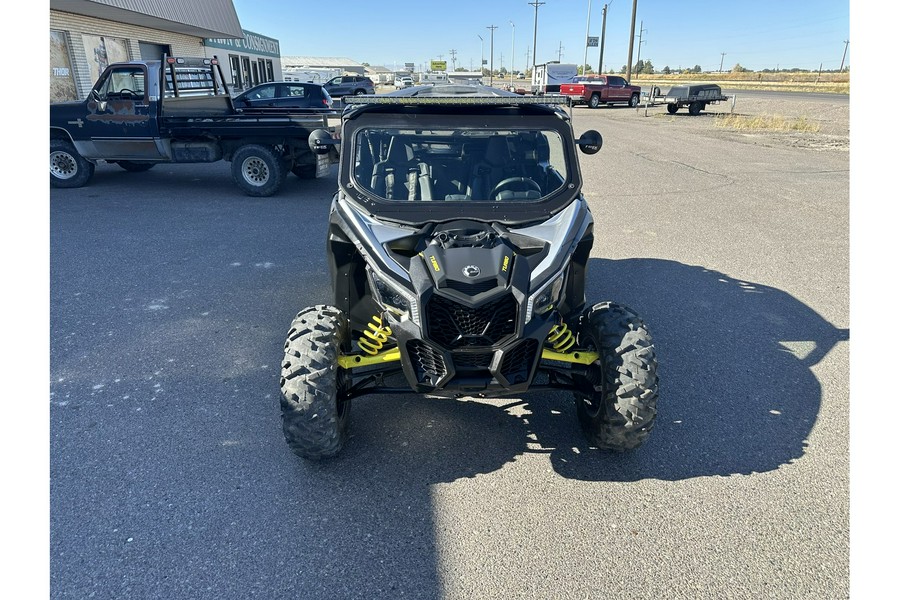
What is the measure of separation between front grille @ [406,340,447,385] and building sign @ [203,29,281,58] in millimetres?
31068

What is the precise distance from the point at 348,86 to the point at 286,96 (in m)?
15.3

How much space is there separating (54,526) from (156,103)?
28.8 feet

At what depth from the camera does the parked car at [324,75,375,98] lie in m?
30.8

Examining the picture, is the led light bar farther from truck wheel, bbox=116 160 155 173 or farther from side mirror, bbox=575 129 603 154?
truck wheel, bbox=116 160 155 173

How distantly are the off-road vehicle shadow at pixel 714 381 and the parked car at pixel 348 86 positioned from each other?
27.3 meters

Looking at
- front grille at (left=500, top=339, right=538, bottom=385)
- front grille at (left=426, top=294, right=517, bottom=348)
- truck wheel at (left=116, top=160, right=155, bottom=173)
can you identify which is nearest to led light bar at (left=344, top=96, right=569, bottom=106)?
front grille at (left=426, top=294, right=517, bottom=348)

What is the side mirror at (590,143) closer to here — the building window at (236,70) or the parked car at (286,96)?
the parked car at (286,96)

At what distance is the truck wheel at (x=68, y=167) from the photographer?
10273 mm

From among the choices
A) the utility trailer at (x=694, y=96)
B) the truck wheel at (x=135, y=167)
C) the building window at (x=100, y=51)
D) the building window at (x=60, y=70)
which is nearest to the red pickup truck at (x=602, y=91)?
the utility trailer at (x=694, y=96)

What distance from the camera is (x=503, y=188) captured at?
3752 mm

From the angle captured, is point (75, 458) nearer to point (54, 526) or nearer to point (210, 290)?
point (54, 526)

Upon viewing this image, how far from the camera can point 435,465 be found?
3.32 m

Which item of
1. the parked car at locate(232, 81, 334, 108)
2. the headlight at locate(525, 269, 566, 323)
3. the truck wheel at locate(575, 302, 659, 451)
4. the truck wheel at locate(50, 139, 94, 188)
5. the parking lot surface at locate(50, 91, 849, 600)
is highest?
the parked car at locate(232, 81, 334, 108)

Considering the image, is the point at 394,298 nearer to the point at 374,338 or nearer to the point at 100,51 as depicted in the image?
the point at 374,338
